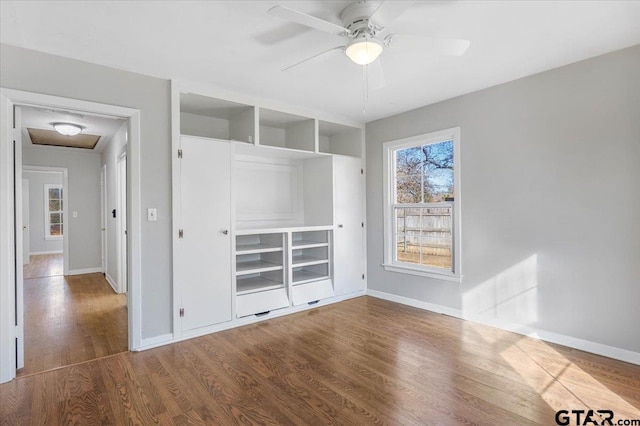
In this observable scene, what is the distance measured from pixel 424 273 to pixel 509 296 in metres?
0.96

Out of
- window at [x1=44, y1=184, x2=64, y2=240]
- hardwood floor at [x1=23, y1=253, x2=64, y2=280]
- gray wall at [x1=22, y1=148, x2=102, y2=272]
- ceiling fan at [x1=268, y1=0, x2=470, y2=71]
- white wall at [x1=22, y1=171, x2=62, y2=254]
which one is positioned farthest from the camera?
window at [x1=44, y1=184, x2=64, y2=240]

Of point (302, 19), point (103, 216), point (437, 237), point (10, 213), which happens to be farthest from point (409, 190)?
point (103, 216)

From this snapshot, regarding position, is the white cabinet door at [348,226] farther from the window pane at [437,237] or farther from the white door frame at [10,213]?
the white door frame at [10,213]

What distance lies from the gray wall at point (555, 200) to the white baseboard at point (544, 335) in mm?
44

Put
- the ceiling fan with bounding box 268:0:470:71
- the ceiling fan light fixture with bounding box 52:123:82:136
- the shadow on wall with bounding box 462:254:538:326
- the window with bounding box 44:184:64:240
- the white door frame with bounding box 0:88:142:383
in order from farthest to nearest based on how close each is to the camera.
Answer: the window with bounding box 44:184:64:240 < the ceiling fan light fixture with bounding box 52:123:82:136 < the shadow on wall with bounding box 462:254:538:326 < the white door frame with bounding box 0:88:142:383 < the ceiling fan with bounding box 268:0:470:71

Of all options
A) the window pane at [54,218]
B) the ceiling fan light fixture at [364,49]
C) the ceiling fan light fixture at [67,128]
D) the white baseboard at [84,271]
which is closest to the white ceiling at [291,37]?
the ceiling fan light fixture at [364,49]

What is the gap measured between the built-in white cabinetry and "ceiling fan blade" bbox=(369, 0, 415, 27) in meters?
2.00

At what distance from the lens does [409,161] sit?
4.31 m

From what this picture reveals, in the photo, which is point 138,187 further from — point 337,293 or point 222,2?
point 337,293

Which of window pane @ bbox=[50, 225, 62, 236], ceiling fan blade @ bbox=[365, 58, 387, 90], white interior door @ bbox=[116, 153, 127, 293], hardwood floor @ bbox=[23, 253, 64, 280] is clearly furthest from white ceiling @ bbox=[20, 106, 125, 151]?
window pane @ bbox=[50, 225, 62, 236]

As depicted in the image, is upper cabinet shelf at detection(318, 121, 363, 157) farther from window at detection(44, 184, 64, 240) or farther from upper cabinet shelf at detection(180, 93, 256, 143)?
window at detection(44, 184, 64, 240)

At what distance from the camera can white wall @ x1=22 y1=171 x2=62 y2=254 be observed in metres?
8.76

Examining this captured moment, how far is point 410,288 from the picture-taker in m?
4.26

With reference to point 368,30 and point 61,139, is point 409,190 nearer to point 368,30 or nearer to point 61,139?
point 368,30
